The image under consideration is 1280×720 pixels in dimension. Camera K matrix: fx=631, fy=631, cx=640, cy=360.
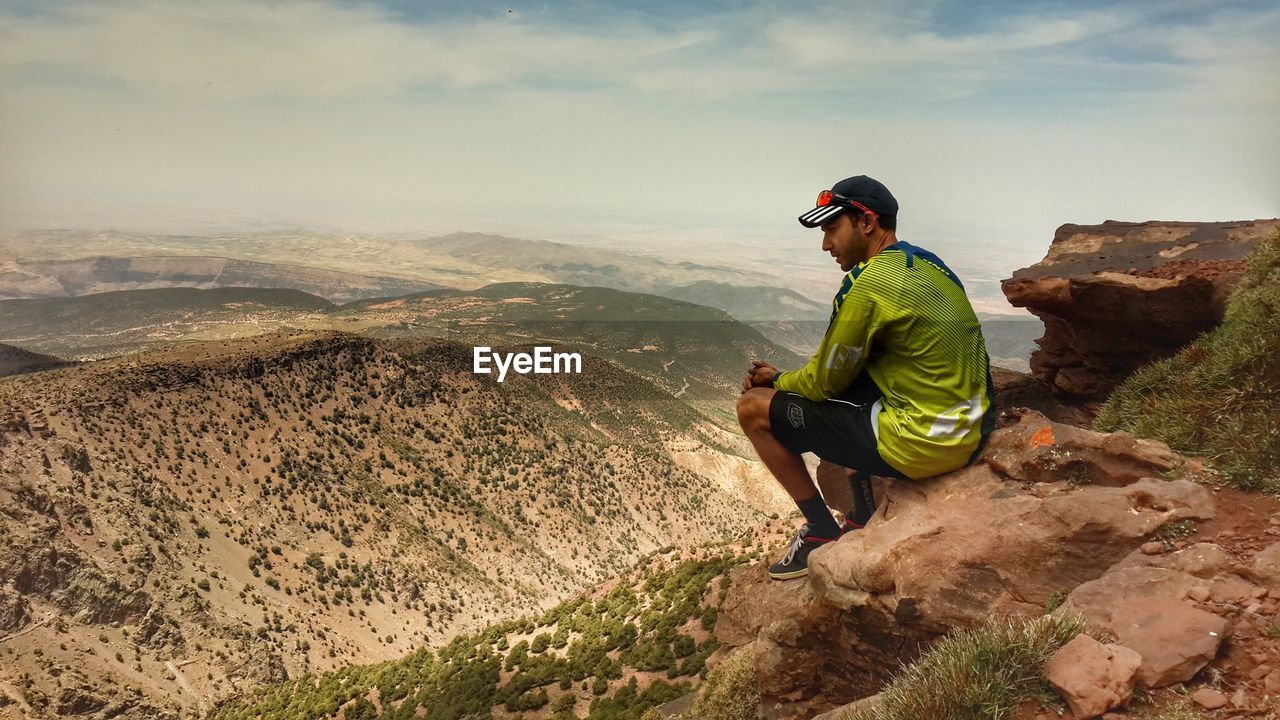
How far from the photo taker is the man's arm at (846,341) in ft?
17.4

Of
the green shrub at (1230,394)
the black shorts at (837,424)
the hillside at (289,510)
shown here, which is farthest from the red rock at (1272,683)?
the hillside at (289,510)

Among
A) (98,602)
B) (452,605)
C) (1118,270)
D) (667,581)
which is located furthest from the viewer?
(452,605)

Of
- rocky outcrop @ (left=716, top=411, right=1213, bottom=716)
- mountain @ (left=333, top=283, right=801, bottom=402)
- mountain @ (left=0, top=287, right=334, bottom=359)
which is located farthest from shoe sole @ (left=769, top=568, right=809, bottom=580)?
mountain @ (left=0, top=287, right=334, bottom=359)

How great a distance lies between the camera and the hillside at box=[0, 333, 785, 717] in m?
28.7

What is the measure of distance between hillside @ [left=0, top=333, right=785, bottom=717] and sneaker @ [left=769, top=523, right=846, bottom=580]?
2996 cm

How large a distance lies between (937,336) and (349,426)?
5267 centimetres

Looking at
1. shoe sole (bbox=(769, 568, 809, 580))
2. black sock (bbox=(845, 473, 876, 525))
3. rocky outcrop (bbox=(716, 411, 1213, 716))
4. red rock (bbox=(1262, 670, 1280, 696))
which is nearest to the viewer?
red rock (bbox=(1262, 670, 1280, 696))

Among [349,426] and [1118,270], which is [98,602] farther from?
[1118,270]

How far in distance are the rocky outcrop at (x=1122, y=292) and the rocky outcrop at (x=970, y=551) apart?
4586 mm

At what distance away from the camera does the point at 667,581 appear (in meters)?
19.3

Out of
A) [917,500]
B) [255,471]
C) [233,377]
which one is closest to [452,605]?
[255,471]

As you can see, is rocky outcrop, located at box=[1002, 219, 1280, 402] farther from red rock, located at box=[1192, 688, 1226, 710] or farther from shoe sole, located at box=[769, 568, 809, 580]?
red rock, located at box=[1192, 688, 1226, 710]

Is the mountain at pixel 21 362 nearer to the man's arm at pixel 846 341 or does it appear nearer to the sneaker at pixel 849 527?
the sneaker at pixel 849 527

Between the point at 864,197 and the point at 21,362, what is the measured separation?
116995 millimetres
